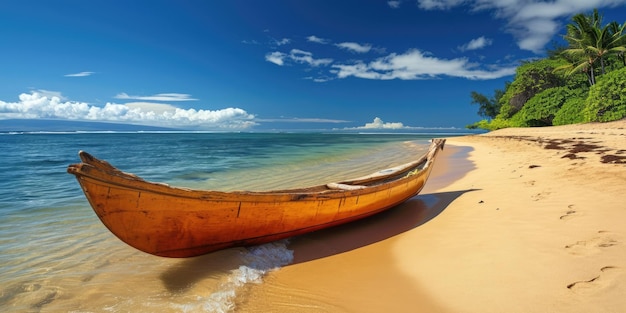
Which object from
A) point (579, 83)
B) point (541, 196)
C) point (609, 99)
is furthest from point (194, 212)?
point (579, 83)

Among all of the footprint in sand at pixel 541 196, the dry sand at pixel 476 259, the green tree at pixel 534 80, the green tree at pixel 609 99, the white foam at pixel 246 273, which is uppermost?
the green tree at pixel 534 80

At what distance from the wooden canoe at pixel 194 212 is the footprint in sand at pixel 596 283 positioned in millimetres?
2769

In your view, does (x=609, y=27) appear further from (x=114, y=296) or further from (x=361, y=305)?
(x=114, y=296)

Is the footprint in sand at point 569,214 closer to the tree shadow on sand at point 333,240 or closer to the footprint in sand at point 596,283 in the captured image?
the footprint in sand at point 596,283

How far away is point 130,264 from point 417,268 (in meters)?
3.81

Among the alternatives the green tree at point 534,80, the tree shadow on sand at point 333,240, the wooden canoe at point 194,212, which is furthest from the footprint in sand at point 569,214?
the green tree at point 534,80

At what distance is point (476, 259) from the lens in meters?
3.60

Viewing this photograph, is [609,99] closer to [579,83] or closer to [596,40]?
[596,40]

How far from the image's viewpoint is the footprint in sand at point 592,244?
3.31 m

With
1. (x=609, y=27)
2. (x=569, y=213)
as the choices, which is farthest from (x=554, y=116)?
(x=569, y=213)

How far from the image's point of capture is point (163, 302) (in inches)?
122

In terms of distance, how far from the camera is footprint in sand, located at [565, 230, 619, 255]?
10.8 feet

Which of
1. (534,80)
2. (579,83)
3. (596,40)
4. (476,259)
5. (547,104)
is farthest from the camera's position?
(534,80)

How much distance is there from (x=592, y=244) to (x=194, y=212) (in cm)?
456
